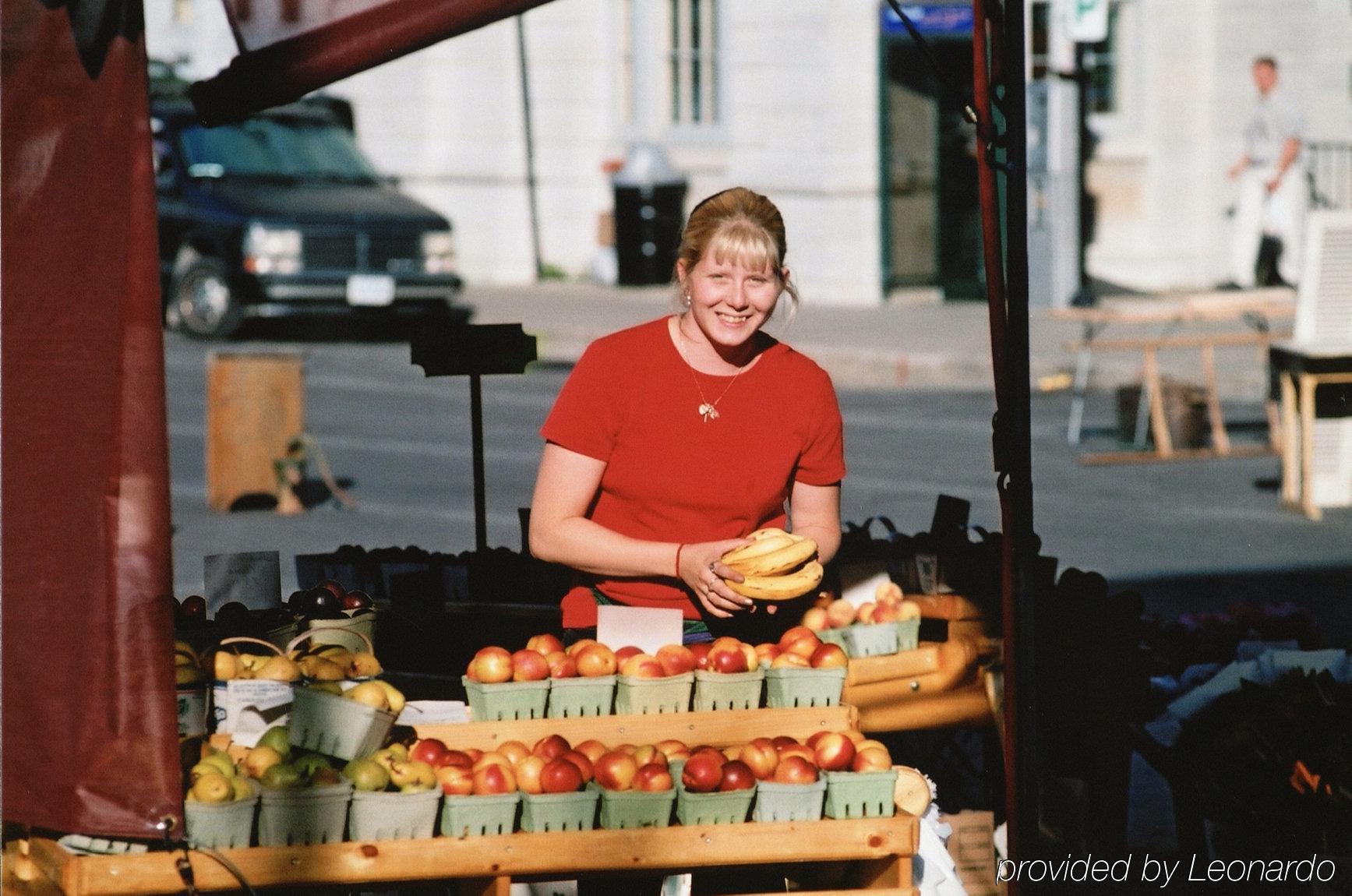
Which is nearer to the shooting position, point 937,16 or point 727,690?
point 727,690

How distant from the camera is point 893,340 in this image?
17172mm

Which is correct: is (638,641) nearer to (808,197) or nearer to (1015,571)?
(1015,571)

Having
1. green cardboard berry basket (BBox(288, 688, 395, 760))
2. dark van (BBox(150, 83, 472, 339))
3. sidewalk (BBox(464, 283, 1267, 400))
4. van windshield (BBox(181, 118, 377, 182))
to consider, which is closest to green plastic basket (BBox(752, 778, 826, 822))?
green cardboard berry basket (BBox(288, 688, 395, 760))

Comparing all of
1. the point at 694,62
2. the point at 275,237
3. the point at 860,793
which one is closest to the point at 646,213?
the point at 694,62

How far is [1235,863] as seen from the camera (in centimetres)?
441

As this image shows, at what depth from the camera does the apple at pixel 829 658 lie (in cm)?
395

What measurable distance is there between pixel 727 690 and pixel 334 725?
0.85 metres

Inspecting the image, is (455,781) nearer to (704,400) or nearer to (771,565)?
(771,565)

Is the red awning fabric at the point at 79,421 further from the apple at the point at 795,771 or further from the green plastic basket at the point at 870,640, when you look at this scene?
the green plastic basket at the point at 870,640

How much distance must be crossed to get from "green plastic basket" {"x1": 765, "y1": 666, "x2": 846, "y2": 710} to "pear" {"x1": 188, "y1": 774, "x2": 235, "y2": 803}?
118 centimetres

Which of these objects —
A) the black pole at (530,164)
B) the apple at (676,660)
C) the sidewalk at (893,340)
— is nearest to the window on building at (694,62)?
the black pole at (530,164)

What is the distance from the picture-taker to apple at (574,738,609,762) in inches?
146

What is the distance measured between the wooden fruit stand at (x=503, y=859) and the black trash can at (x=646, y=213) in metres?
18.6

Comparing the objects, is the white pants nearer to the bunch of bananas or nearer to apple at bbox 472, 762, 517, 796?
the bunch of bananas
